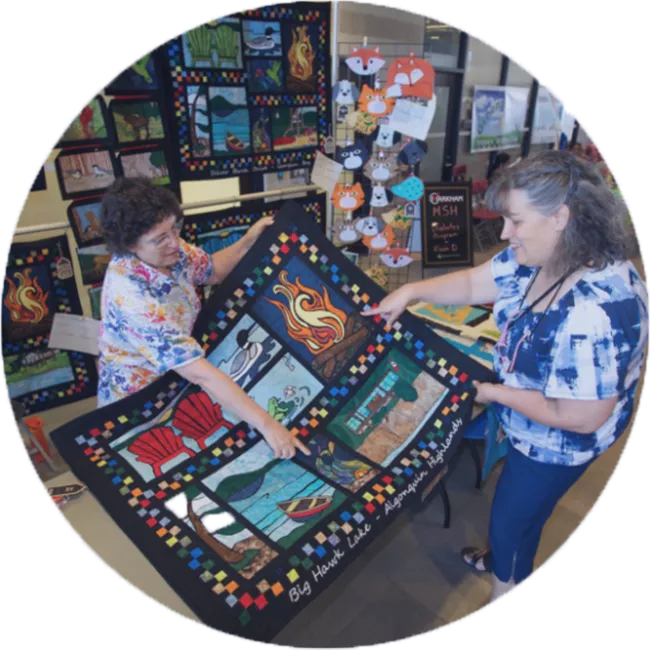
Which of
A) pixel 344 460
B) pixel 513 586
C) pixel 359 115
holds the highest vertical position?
pixel 359 115

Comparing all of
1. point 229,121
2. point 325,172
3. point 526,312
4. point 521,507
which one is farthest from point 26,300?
point 521,507

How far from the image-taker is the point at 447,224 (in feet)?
3.84

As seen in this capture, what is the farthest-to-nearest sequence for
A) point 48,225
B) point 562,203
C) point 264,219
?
point 264,219 → point 48,225 → point 562,203

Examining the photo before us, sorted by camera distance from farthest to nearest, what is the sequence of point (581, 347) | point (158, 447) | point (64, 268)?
point (158, 447) < point (64, 268) < point (581, 347)

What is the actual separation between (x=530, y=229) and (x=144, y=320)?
75 cm

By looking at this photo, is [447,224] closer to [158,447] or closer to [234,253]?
[234,253]

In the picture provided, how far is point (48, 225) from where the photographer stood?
1.03 metres

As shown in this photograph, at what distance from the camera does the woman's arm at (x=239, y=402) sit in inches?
43.8

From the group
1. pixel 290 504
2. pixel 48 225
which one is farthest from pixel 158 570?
pixel 48 225

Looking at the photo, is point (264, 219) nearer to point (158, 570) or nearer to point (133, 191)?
point (133, 191)

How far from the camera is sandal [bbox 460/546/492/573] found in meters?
1.23

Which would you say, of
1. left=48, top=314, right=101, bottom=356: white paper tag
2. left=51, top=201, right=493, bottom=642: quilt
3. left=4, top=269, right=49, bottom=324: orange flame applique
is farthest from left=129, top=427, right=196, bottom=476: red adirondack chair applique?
left=4, top=269, right=49, bottom=324: orange flame applique

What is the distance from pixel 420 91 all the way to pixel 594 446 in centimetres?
80

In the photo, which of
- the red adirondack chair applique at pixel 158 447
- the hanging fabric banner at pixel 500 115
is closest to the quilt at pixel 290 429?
the red adirondack chair applique at pixel 158 447
